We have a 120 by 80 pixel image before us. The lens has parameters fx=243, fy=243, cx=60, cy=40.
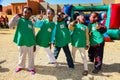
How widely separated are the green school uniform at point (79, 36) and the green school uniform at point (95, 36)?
32cm

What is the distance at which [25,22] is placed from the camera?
6.35 metres

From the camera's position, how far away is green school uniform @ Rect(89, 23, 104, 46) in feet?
21.9

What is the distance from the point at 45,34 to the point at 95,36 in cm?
139

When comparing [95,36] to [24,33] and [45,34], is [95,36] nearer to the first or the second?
[45,34]

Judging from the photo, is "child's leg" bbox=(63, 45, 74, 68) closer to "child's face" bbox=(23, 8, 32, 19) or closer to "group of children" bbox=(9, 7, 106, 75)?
"group of children" bbox=(9, 7, 106, 75)

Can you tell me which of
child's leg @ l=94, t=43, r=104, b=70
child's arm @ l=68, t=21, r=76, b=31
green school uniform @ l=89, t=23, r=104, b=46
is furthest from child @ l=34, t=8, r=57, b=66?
child's leg @ l=94, t=43, r=104, b=70

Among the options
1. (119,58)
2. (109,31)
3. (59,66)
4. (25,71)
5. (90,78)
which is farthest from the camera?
(109,31)

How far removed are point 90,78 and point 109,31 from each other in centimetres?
828

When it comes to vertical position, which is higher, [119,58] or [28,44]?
[28,44]

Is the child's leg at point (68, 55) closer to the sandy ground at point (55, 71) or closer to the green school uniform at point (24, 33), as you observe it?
the sandy ground at point (55, 71)

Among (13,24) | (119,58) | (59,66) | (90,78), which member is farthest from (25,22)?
(119,58)

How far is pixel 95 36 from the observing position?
22.1 feet

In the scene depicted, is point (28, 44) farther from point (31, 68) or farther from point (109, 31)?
point (109, 31)

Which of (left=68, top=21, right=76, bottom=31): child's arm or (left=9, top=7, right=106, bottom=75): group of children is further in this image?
(left=68, top=21, right=76, bottom=31): child's arm
